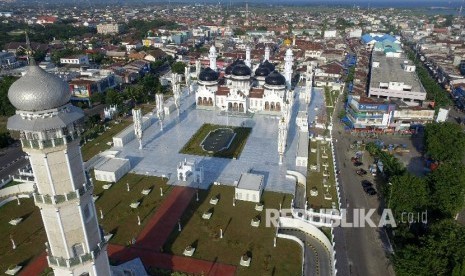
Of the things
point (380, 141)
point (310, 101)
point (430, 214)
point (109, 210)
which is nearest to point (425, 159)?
point (380, 141)

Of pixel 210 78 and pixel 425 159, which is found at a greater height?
pixel 210 78

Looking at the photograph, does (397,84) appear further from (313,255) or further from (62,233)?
(62,233)

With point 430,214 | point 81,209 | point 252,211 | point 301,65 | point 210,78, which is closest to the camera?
point 81,209

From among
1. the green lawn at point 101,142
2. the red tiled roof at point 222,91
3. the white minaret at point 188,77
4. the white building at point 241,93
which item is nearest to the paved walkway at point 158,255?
the green lawn at point 101,142

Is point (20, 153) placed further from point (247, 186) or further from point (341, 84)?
point (341, 84)

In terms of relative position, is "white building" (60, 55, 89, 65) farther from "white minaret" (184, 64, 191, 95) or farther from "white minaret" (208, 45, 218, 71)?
"white minaret" (208, 45, 218, 71)

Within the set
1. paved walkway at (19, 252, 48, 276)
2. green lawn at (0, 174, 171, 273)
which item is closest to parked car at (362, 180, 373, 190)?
green lawn at (0, 174, 171, 273)

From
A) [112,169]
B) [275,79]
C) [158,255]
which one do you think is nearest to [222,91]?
[275,79]
